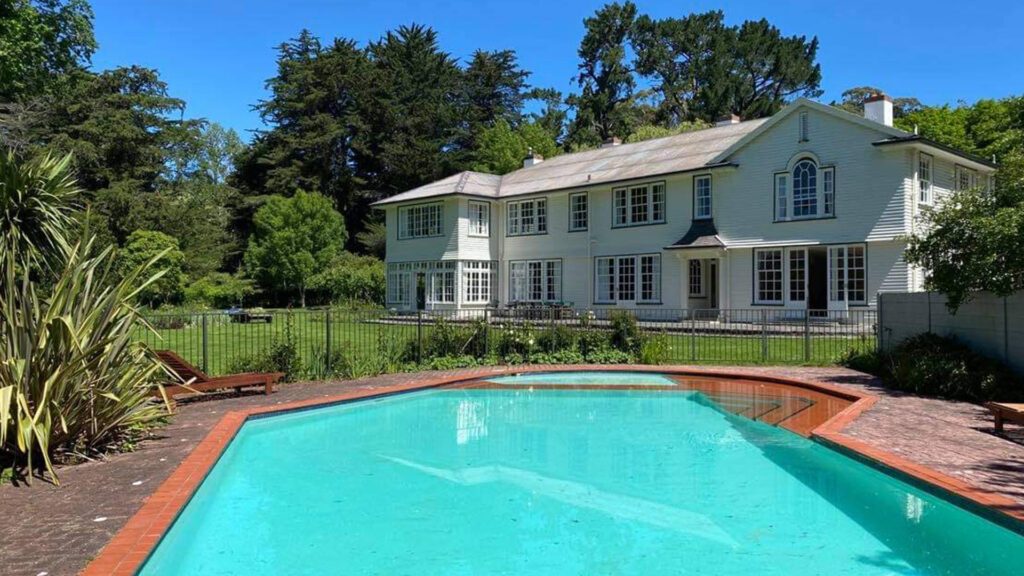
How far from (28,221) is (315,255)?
37733mm

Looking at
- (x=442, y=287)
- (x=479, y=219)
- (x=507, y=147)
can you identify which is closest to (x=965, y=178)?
(x=479, y=219)

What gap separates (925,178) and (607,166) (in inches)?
509

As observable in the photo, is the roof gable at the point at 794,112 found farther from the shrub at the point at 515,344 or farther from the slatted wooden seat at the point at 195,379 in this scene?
the slatted wooden seat at the point at 195,379

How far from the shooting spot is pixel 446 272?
109 ft

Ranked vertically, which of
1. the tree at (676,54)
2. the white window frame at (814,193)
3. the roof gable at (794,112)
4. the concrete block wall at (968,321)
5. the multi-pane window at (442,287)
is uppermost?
the tree at (676,54)

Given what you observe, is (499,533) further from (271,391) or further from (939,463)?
(271,391)

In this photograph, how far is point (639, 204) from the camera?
94.3 feet

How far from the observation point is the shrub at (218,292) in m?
41.3

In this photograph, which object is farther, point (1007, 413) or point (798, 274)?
point (798, 274)

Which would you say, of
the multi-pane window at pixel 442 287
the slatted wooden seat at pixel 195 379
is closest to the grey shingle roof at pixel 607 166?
the multi-pane window at pixel 442 287

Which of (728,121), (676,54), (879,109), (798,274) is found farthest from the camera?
(676,54)

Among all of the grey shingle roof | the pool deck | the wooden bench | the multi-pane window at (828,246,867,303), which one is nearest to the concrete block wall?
the pool deck

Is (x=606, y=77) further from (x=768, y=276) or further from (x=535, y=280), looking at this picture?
(x=768, y=276)

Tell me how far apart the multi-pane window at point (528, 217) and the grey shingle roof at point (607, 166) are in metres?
0.67
